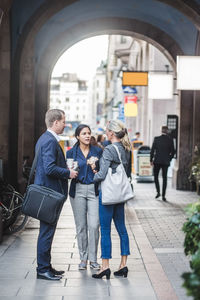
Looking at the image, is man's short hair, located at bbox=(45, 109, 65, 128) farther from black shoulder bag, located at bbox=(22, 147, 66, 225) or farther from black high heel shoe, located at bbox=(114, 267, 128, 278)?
black high heel shoe, located at bbox=(114, 267, 128, 278)

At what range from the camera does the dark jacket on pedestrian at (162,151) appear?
45.1 ft

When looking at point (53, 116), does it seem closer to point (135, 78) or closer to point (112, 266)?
point (112, 266)

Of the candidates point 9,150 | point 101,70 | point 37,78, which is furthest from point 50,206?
point 101,70

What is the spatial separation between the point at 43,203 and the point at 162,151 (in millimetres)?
8271

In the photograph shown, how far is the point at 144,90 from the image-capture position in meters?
33.0

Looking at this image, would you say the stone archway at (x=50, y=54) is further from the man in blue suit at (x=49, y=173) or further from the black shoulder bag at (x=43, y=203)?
the black shoulder bag at (x=43, y=203)

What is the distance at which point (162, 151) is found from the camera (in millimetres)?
13797

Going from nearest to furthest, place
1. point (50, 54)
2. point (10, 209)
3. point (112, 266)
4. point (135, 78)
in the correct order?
point (112, 266)
point (10, 209)
point (50, 54)
point (135, 78)

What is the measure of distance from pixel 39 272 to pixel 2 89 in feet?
21.9

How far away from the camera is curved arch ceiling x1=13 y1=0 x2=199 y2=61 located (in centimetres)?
1525

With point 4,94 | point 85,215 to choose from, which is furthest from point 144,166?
point 85,215

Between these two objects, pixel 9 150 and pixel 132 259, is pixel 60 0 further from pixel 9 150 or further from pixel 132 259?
pixel 132 259

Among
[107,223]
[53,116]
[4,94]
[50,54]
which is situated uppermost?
[50,54]

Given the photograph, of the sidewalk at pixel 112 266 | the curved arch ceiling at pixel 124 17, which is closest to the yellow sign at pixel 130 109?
the curved arch ceiling at pixel 124 17
